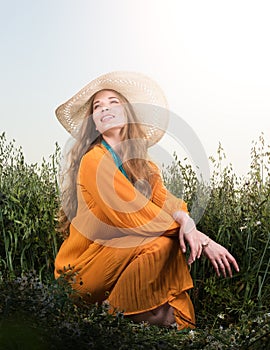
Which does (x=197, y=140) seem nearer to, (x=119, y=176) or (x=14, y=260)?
(x=119, y=176)

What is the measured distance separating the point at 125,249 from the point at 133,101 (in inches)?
39.7

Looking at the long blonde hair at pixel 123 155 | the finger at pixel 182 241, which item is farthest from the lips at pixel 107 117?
the finger at pixel 182 241

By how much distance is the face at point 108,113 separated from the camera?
349 centimetres

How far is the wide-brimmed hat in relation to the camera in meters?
3.77

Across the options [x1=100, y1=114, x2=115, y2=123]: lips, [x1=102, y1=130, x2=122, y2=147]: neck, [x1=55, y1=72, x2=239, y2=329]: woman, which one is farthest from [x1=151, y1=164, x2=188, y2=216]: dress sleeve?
[x1=100, y1=114, x2=115, y2=123]: lips

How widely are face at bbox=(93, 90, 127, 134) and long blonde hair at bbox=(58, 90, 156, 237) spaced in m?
0.05

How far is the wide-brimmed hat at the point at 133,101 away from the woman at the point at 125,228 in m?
0.09

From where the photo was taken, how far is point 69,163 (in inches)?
145

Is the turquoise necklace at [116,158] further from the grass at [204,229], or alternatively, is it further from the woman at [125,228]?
the grass at [204,229]

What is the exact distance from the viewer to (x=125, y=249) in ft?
10.8

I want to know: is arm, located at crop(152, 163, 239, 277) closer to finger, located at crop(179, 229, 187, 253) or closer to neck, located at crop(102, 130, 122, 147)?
finger, located at crop(179, 229, 187, 253)

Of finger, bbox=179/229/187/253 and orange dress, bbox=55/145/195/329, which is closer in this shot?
finger, bbox=179/229/187/253

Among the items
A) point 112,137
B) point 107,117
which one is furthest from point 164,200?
point 107,117

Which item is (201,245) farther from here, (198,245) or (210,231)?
(210,231)
